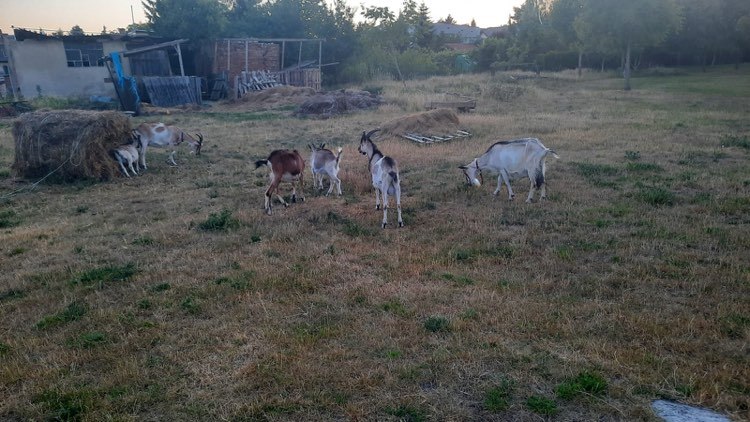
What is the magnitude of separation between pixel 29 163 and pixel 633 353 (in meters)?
15.5

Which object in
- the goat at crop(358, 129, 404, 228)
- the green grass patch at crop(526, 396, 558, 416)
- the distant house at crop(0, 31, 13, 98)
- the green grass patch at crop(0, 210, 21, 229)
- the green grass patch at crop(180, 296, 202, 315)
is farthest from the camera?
the distant house at crop(0, 31, 13, 98)

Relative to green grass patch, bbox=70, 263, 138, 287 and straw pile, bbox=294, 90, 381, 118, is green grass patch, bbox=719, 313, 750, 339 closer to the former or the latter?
green grass patch, bbox=70, 263, 138, 287

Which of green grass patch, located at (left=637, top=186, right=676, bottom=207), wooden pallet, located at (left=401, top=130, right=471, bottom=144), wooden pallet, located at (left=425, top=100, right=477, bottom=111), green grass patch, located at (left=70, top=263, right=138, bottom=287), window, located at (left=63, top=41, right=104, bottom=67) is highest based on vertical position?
window, located at (left=63, top=41, right=104, bottom=67)

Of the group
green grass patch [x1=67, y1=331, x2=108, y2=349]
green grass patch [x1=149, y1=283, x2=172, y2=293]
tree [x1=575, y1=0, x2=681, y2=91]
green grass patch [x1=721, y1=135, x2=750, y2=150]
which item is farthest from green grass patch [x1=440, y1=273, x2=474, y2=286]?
tree [x1=575, y1=0, x2=681, y2=91]

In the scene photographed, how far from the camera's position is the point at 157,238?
9375mm

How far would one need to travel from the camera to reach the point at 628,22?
36656 millimetres

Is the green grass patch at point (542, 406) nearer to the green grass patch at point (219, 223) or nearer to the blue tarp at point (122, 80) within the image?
the green grass patch at point (219, 223)

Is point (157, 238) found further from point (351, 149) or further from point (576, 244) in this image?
point (351, 149)

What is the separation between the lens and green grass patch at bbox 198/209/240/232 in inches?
388

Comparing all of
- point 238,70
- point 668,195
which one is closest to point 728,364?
point 668,195

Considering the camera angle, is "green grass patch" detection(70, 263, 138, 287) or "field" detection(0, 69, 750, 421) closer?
"field" detection(0, 69, 750, 421)

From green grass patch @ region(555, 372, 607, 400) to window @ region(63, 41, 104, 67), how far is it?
36.5 meters

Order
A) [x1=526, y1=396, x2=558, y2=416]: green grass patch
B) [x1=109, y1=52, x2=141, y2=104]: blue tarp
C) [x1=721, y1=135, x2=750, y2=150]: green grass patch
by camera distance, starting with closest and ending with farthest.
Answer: [x1=526, y1=396, x2=558, y2=416]: green grass patch, [x1=721, y1=135, x2=750, y2=150]: green grass patch, [x1=109, y1=52, x2=141, y2=104]: blue tarp

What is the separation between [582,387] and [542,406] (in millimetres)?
499
